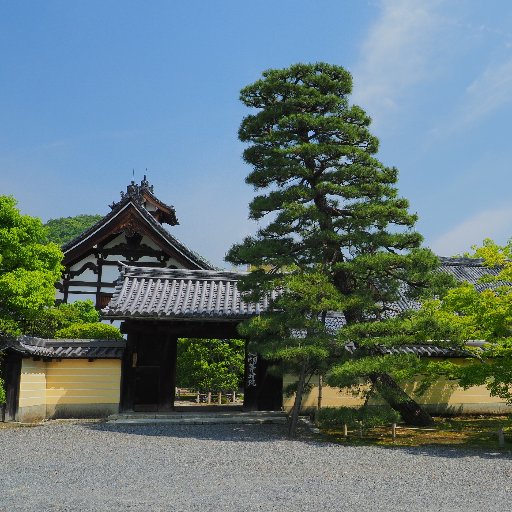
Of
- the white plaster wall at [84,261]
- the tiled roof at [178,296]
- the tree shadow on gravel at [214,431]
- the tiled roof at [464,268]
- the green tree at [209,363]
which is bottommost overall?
the tree shadow on gravel at [214,431]

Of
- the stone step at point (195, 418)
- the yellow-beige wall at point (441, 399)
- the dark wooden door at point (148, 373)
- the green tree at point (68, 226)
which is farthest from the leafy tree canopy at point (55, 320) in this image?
the green tree at point (68, 226)

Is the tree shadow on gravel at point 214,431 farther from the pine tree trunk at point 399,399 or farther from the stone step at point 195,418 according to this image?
the pine tree trunk at point 399,399

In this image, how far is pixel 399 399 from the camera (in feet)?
41.8

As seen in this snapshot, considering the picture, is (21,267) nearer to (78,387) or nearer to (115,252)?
(78,387)

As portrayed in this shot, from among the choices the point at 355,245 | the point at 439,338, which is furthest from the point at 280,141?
the point at 439,338

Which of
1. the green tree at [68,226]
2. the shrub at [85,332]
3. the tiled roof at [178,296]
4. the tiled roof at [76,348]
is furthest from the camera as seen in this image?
the green tree at [68,226]

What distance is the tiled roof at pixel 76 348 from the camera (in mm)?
15961

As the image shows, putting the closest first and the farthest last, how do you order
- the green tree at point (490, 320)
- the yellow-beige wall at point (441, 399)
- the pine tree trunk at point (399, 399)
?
the green tree at point (490, 320)
the pine tree trunk at point (399, 399)
the yellow-beige wall at point (441, 399)

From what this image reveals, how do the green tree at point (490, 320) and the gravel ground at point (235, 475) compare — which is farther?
the green tree at point (490, 320)

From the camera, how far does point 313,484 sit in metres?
8.16

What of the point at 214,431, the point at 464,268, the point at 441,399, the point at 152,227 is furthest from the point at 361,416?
the point at 464,268

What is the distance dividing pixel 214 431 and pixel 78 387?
17.1ft

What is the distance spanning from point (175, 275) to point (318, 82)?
8.43m

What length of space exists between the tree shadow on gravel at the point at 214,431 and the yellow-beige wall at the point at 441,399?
2.52m
